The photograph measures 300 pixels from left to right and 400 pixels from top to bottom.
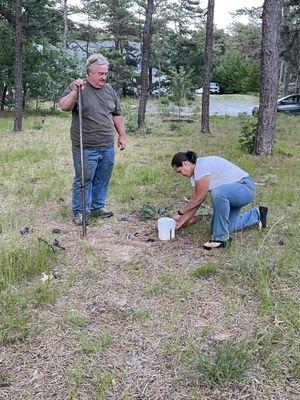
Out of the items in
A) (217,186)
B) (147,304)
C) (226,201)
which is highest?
(217,186)

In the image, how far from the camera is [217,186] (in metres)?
3.69

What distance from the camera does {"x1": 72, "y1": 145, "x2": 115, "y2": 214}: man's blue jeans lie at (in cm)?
424

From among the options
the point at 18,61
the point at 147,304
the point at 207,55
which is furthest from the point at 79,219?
the point at 207,55

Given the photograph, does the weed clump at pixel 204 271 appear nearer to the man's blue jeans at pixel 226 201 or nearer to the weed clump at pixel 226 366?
the man's blue jeans at pixel 226 201

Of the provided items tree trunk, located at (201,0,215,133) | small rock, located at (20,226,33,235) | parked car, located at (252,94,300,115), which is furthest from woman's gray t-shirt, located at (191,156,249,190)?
parked car, located at (252,94,300,115)

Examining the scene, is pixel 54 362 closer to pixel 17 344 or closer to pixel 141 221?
pixel 17 344

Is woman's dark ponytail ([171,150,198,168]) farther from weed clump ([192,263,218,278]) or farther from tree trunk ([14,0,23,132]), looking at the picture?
tree trunk ([14,0,23,132])

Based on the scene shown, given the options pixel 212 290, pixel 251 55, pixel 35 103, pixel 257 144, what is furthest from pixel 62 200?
pixel 251 55

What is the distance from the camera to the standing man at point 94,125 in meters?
4.01

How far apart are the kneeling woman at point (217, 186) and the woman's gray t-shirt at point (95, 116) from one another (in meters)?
0.97

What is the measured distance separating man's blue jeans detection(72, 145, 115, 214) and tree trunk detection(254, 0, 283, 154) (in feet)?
14.1

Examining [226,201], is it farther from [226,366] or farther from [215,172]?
[226,366]

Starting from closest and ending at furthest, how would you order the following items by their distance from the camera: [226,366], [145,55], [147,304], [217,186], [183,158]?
[226,366] → [147,304] → [183,158] → [217,186] → [145,55]

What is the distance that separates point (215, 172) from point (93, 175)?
4.28ft
